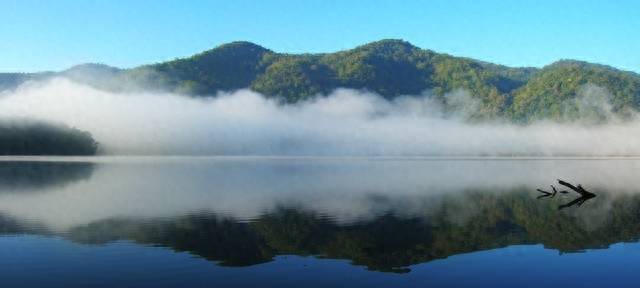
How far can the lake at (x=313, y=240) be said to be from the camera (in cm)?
2967

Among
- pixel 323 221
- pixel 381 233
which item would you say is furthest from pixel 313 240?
pixel 323 221

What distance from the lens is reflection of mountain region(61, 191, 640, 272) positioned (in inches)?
1449

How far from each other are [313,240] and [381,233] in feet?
21.9

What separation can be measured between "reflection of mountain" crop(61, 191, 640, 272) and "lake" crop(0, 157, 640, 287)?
10 centimetres

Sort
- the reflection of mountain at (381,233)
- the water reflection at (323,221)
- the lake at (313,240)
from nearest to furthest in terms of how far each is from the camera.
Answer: the lake at (313,240), the reflection of mountain at (381,233), the water reflection at (323,221)

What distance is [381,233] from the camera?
45250 mm

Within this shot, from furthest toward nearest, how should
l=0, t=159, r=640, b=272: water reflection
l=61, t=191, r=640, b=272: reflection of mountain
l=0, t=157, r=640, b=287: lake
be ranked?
l=0, t=159, r=640, b=272: water reflection < l=61, t=191, r=640, b=272: reflection of mountain < l=0, t=157, r=640, b=287: lake

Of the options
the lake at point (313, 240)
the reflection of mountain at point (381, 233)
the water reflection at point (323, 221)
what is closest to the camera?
the lake at point (313, 240)

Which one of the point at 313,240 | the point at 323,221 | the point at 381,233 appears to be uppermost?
the point at 313,240

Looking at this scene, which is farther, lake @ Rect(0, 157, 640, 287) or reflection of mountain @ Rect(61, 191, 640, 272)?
reflection of mountain @ Rect(61, 191, 640, 272)

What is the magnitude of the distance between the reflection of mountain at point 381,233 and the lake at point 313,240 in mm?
96

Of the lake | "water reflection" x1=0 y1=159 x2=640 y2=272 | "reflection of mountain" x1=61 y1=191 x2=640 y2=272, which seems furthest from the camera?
"water reflection" x1=0 y1=159 x2=640 y2=272

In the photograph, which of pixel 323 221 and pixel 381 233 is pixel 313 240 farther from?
pixel 323 221

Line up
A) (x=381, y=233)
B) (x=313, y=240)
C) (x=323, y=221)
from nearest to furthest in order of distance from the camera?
(x=313, y=240)
(x=381, y=233)
(x=323, y=221)
